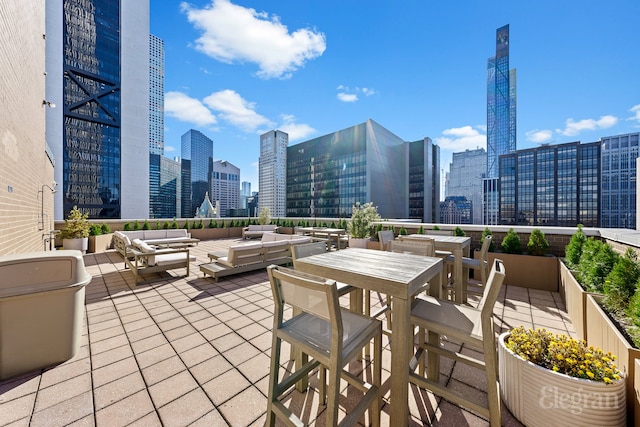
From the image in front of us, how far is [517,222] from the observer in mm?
62875

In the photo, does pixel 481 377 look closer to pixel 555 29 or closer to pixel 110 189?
pixel 555 29

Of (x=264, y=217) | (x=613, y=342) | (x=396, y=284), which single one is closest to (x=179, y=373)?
(x=396, y=284)

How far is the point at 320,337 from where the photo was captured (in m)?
1.39

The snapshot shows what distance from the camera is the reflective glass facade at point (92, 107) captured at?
26938 millimetres

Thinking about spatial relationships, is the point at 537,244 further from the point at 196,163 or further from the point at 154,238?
the point at 196,163

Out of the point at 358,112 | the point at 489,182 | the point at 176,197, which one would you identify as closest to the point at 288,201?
the point at 358,112

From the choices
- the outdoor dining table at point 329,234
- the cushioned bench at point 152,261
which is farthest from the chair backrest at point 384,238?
Answer: the cushioned bench at point 152,261

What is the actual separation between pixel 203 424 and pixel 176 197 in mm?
109101

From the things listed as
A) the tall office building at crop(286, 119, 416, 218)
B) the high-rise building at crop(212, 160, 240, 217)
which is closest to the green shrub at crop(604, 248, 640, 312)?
the tall office building at crop(286, 119, 416, 218)

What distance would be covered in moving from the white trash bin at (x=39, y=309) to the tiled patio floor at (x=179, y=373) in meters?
0.14

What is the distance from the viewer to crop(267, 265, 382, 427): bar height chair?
1174 millimetres

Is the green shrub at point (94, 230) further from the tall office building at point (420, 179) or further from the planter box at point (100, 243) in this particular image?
the tall office building at point (420, 179)

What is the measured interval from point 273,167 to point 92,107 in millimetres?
68131

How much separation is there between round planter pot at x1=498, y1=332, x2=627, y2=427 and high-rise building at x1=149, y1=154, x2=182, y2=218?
3627 inches
